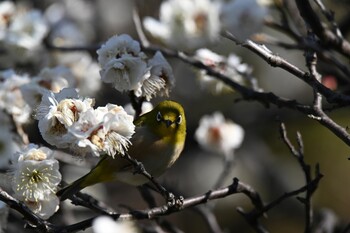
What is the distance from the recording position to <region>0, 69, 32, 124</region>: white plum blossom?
2.71m

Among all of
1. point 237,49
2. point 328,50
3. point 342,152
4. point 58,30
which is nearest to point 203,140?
point 58,30

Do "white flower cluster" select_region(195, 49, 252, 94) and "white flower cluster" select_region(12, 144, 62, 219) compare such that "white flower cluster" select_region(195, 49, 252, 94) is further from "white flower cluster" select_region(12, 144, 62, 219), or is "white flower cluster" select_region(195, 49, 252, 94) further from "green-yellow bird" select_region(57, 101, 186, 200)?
"white flower cluster" select_region(12, 144, 62, 219)

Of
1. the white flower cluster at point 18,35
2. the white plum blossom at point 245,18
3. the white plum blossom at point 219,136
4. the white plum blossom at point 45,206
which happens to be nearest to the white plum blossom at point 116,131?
the white plum blossom at point 45,206

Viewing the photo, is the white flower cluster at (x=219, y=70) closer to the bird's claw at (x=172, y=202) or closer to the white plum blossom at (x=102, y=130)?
the bird's claw at (x=172, y=202)

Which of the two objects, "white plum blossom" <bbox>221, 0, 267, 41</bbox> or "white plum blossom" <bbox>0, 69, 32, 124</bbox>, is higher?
"white plum blossom" <bbox>221, 0, 267, 41</bbox>

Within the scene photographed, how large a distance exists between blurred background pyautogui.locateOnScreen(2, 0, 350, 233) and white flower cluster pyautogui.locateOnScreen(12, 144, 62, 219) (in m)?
2.63

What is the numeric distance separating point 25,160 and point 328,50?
3.45ft

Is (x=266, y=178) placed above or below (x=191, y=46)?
below

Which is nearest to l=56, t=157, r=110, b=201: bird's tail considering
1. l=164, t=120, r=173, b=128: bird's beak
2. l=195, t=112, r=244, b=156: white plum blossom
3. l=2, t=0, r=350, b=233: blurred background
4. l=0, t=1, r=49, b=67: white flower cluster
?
l=164, t=120, r=173, b=128: bird's beak

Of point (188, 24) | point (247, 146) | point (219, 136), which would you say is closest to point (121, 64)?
point (188, 24)

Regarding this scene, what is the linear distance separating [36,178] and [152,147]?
52cm

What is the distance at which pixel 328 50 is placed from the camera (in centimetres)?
236

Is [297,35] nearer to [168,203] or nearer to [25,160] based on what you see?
[168,203]

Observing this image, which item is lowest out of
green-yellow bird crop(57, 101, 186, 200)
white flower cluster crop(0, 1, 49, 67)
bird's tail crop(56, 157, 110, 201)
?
white flower cluster crop(0, 1, 49, 67)
